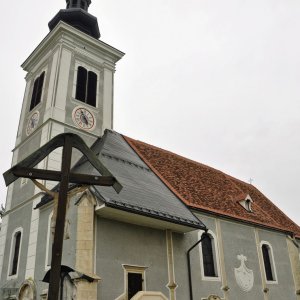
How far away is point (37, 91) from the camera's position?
63.0 feet

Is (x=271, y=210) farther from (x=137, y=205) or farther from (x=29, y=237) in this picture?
(x=29, y=237)

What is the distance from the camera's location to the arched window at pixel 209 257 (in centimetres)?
1381

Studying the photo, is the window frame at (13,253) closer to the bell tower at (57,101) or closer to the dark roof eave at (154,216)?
the bell tower at (57,101)

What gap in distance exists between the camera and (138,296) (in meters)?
9.30

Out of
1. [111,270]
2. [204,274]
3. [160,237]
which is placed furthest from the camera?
[204,274]

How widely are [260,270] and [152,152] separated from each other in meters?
7.47

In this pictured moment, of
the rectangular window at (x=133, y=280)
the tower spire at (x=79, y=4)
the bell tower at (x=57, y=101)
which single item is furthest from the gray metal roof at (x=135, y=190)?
the tower spire at (x=79, y=4)

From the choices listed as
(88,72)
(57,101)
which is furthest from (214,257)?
(88,72)

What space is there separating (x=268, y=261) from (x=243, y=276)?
101 inches

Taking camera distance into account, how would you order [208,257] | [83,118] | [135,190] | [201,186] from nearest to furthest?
[135,190] → [208,257] → [201,186] → [83,118]

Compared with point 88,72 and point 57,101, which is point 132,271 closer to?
point 57,101

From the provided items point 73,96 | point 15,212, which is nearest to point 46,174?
point 15,212

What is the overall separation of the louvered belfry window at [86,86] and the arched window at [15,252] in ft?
23.5

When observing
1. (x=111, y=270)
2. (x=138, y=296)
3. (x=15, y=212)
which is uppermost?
(x=15, y=212)
